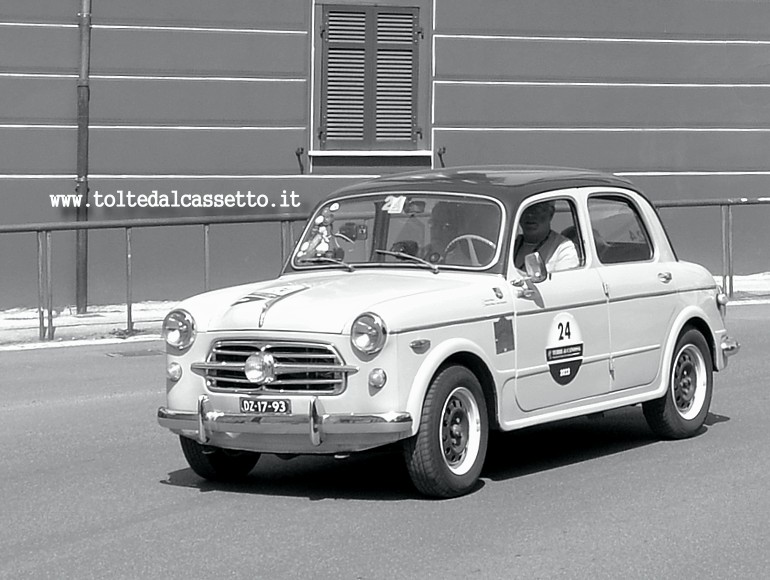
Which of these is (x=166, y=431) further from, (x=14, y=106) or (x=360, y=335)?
(x=14, y=106)

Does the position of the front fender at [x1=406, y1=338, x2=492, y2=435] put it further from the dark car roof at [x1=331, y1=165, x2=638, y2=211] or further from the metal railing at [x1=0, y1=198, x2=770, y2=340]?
the metal railing at [x1=0, y1=198, x2=770, y2=340]

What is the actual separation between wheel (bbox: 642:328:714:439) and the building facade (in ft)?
28.5

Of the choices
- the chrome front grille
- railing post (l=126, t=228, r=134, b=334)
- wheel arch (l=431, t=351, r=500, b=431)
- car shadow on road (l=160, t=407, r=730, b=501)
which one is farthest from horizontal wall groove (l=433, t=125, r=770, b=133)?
the chrome front grille

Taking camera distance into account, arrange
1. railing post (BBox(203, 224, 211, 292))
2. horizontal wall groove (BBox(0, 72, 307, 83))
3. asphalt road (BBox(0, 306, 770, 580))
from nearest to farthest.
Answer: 1. asphalt road (BBox(0, 306, 770, 580))
2. railing post (BBox(203, 224, 211, 292))
3. horizontal wall groove (BBox(0, 72, 307, 83))

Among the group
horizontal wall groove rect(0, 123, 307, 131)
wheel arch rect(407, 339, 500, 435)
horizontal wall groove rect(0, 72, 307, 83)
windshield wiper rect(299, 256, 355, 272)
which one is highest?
horizontal wall groove rect(0, 72, 307, 83)

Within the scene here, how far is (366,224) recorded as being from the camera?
30.9 ft

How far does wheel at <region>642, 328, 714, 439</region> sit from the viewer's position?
32.2 feet

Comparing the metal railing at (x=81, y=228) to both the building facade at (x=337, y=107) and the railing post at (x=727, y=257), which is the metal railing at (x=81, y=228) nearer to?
the building facade at (x=337, y=107)

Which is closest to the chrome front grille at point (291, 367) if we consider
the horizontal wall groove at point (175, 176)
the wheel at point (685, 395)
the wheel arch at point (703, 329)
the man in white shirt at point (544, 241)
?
the man in white shirt at point (544, 241)

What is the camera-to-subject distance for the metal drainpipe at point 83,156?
1933 cm

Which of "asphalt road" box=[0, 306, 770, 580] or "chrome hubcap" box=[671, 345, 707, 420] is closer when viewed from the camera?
"asphalt road" box=[0, 306, 770, 580]

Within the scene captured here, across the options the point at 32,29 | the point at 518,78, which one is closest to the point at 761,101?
the point at 518,78

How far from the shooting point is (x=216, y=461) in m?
8.68

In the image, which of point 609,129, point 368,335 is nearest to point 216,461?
point 368,335
